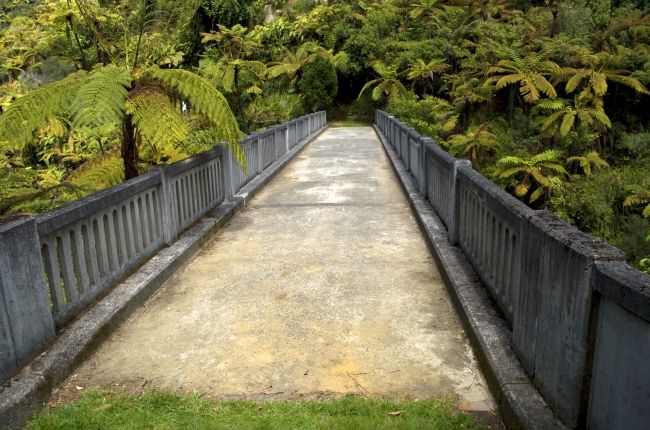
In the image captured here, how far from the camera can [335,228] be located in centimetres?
737

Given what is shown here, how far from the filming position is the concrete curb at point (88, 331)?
9.64 feet

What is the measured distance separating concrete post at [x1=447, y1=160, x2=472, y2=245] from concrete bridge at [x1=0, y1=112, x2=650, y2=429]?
0.9 inches

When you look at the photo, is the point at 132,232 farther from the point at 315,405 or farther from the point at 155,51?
the point at 155,51

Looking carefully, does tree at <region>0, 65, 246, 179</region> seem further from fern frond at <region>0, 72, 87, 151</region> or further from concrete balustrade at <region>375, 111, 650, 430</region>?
concrete balustrade at <region>375, 111, 650, 430</region>

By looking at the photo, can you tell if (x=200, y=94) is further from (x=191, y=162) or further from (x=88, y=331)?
(x=88, y=331)

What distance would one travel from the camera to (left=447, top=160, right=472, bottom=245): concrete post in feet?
18.7

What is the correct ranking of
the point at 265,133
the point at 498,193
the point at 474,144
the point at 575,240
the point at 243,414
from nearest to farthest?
the point at 575,240 < the point at 243,414 < the point at 498,193 < the point at 265,133 < the point at 474,144

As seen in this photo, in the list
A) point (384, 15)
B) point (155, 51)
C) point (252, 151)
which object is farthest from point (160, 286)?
point (384, 15)

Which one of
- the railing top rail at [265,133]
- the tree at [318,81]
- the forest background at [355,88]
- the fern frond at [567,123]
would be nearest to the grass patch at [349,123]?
the forest background at [355,88]

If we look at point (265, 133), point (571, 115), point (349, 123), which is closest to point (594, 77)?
point (571, 115)

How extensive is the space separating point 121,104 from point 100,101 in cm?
19

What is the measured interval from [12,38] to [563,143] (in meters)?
44.2

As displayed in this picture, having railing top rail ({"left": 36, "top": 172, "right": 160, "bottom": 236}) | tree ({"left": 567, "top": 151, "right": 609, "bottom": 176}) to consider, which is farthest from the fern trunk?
tree ({"left": 567, "top": 151, "right": 609, "bottom": 176})

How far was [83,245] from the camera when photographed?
4207mm
